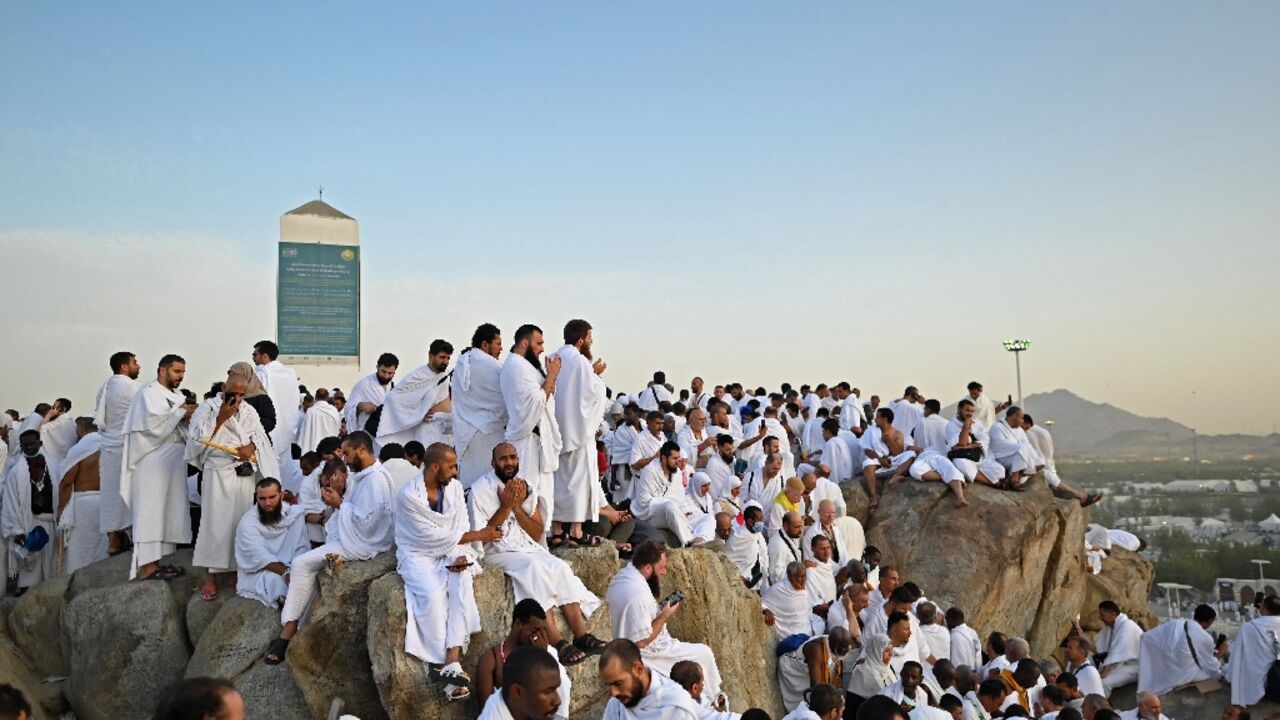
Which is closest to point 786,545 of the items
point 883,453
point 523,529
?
point 883,453

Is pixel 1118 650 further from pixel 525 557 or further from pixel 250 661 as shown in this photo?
pixel 250 661

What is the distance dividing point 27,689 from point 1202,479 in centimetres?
14667

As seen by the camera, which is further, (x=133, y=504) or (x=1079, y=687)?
(x=1079, y=687)

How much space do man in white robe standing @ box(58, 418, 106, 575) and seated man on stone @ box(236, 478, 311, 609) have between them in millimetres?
3467

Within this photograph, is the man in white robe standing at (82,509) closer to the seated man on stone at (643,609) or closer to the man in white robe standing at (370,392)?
the man in white robe standing at (370,392)

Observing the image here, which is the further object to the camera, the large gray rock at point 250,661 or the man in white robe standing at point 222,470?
the man in white robe standing at point 222,470

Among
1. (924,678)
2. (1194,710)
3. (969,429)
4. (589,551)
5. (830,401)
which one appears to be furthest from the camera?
(830,401)

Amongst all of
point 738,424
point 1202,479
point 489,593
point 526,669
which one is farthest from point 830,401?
point 1202,479

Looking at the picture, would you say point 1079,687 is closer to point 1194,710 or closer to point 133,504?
point 1194,710

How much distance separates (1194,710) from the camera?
13.0 metres

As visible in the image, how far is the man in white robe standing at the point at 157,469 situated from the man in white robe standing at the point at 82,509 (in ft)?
6.29

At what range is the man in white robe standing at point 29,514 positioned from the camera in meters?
11.7

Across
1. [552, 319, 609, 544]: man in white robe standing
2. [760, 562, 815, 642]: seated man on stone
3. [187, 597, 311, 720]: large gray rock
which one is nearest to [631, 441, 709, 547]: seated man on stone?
[760, 562, 815, 642]: seated man on stone

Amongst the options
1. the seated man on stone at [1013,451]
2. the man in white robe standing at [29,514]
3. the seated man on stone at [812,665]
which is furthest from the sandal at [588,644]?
the seated man on stone at [1013,451]
